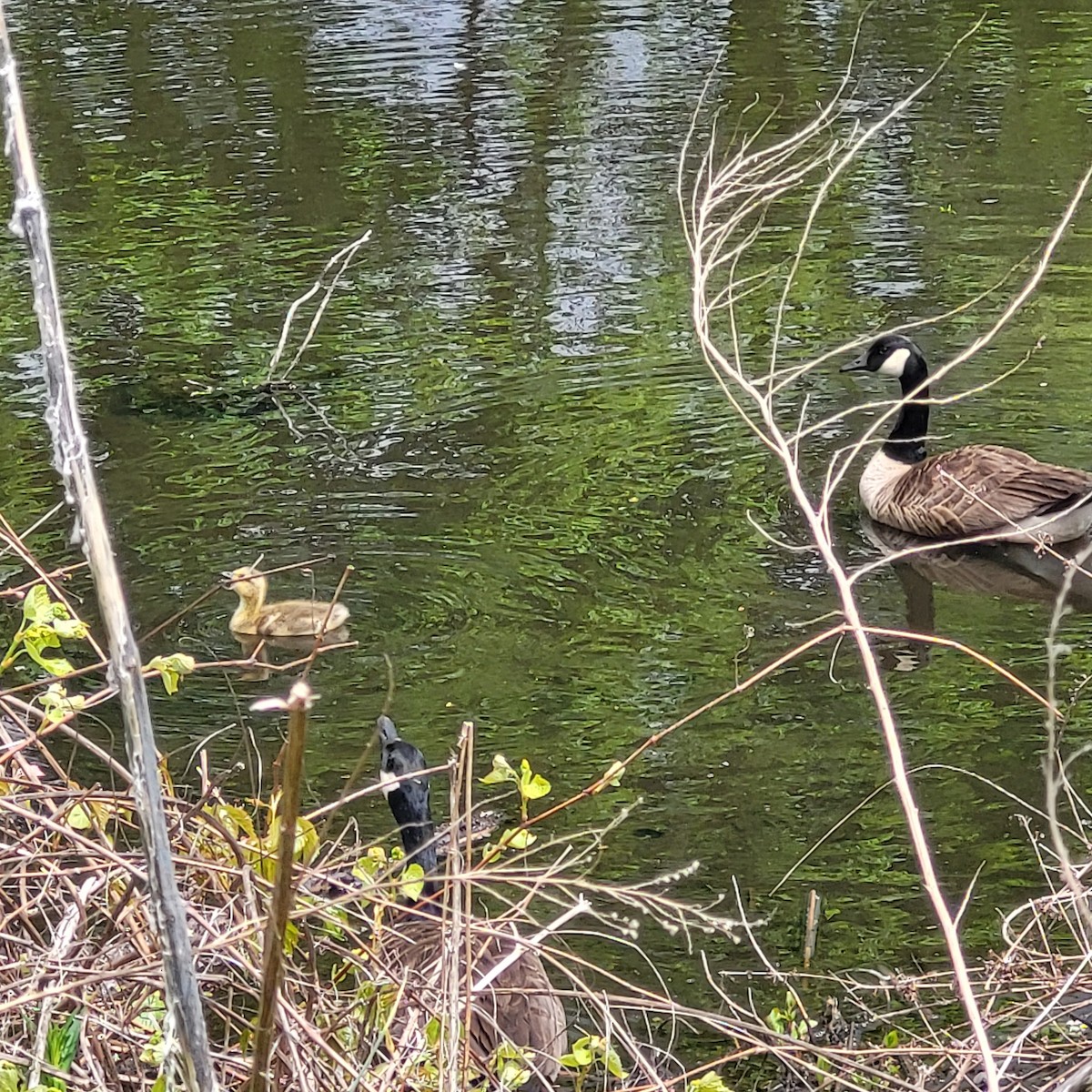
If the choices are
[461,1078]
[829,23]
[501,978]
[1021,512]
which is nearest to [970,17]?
[829,23]

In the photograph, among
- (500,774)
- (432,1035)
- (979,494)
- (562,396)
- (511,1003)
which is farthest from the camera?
(562,396)

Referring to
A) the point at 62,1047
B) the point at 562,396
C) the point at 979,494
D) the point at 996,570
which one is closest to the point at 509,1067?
the point at 62,1047

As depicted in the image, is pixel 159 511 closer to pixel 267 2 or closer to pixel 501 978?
pixel 501 978

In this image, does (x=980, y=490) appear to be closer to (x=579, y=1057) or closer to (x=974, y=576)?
(x=974, y=576)

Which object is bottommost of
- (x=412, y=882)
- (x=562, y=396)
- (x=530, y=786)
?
(x=562, y=396)

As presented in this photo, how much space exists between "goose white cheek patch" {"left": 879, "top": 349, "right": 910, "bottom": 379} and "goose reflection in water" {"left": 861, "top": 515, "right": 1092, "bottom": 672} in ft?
2.86

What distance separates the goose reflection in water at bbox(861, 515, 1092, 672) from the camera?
21.8 feet

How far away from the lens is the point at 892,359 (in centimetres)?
828

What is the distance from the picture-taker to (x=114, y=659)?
5.10 feet

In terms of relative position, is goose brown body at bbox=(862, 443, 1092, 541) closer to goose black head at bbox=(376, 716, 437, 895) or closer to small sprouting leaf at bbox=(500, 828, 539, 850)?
goose black head at bbox=(376, 716, 437, 895)

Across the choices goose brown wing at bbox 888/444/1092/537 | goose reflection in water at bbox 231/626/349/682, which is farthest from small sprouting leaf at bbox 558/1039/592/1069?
goose brown wing at bbox 888/444/1092/537

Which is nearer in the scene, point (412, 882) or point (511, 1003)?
point (412, 882)

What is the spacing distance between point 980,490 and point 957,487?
1.07ft

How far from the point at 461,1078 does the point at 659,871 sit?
262 centimetres
